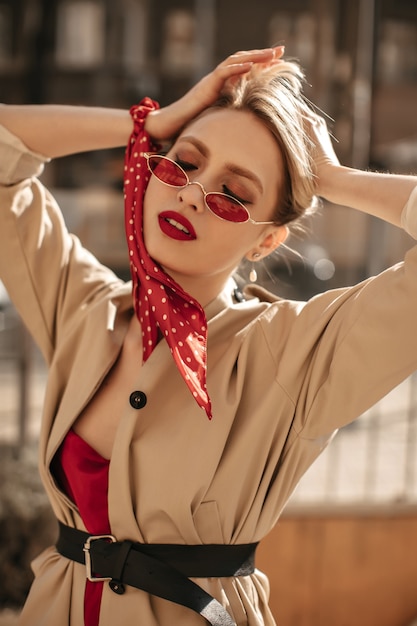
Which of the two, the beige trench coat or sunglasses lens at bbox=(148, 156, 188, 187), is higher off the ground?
sunglasses lens at bbox=(148, 156, 188, 187)

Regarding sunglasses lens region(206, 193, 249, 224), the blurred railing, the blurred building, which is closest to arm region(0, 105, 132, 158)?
sunglasses lens region(206, 193, 249, 224)

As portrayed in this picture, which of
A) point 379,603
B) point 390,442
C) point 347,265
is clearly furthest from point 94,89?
point 379,603

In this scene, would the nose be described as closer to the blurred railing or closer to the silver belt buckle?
the silver belt buckle

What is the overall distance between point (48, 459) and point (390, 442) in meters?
3.64

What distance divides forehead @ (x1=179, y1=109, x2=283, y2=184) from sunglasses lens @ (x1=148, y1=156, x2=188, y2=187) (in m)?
0.07

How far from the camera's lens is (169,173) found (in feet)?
5.47

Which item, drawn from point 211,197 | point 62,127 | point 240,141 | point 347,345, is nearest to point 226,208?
point 211,197

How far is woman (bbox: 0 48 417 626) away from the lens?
1.61 m

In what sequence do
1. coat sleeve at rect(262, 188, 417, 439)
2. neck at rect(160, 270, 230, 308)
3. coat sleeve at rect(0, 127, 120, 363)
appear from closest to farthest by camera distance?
coat sleeve at rect(262, 188, 417, 439)
neck at rect(160, 270, 230, 308)
coat sleeve at rect(0, 127, 120, 363)

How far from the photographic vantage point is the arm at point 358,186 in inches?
62.5

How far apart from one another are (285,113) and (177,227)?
0.32 m

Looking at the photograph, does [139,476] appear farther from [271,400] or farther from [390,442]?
[390,442]

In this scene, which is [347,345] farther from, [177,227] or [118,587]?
[118,587]

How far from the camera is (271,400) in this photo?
5.39ft
